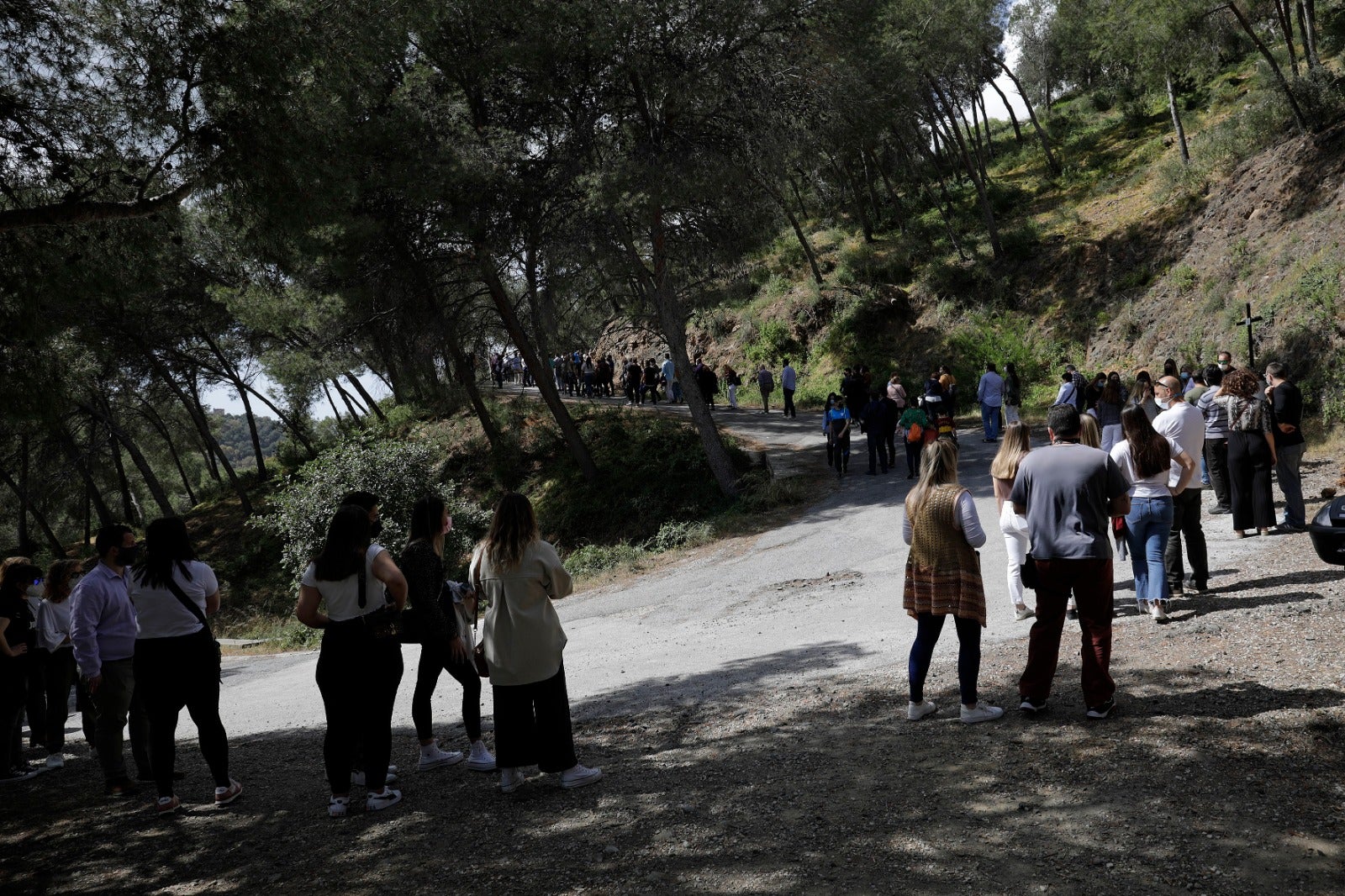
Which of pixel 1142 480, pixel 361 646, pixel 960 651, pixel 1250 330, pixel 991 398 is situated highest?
pixel 1250 330

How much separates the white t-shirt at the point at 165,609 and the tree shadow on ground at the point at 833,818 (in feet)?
3.84

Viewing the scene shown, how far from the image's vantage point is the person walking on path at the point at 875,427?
710 inches

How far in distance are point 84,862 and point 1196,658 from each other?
674 cm

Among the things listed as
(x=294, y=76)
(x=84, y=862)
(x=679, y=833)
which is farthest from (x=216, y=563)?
(x=679, y=833)

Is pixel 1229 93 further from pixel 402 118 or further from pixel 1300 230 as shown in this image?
pixel 402 118

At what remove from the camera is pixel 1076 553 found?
17.4 feet

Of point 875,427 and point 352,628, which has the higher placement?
point 875,427

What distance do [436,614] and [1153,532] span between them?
17.1ft

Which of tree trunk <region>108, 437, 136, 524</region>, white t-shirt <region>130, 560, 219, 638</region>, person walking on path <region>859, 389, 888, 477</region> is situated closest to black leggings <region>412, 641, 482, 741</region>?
white t-shirt <region>130, 560, 219, 638</region>

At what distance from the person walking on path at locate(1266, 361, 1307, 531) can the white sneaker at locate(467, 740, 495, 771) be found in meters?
8.36

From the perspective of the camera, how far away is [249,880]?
4789 millimetres

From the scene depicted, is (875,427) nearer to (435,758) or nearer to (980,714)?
(980,714)

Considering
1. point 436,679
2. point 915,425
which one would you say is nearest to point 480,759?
point 436,679

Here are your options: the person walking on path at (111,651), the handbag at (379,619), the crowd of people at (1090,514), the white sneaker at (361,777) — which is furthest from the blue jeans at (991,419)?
the person walking on path at (111,651)
